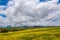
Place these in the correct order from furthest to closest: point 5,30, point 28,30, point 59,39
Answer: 1. point 5,30
2. point 28,30
3. point 59,39

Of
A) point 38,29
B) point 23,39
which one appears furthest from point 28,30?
point 23,39

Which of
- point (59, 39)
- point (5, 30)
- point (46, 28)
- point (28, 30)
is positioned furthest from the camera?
point (46, 28)

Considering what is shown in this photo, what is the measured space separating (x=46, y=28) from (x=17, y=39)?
512 inches

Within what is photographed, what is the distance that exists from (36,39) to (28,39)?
35.3 inches

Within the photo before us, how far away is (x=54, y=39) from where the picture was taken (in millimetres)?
16172

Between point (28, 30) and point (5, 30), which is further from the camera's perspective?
point (5, 30)

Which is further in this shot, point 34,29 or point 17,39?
point 34,29

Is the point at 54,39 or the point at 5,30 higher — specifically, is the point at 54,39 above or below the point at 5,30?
below

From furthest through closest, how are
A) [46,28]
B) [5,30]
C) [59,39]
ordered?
[46,28], [5,30], [59,39]

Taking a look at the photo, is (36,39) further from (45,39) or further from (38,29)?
(38,29)

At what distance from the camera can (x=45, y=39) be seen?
53.5 ft

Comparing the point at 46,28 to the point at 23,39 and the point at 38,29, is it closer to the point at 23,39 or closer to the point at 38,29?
the point at 38,29

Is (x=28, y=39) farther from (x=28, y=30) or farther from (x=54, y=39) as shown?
(x=28, y=30)

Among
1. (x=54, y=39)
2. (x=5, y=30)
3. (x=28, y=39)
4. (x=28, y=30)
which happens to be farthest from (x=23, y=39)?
(x=5, y=30)
